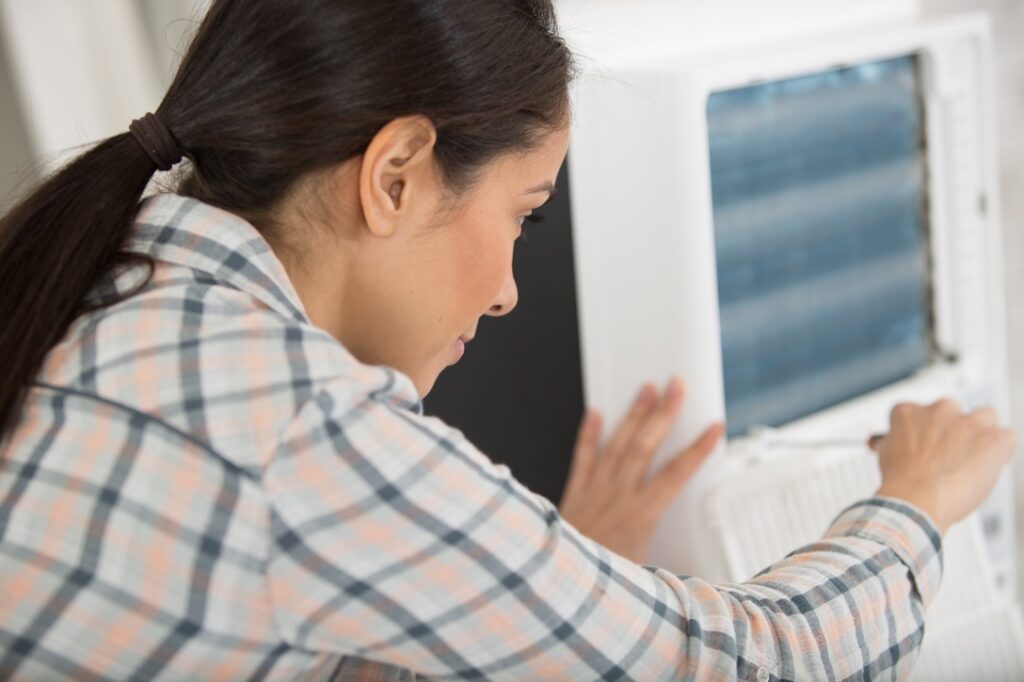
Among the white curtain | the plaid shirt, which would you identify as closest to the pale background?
the white curtain

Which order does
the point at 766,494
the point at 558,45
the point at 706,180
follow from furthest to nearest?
the point at 766,494
the point at 706,180
the point at 558,45

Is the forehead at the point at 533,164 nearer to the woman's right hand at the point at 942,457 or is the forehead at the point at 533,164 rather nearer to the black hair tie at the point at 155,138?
the black hair tie at the point at 155,138

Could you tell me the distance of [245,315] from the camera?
2.27ft

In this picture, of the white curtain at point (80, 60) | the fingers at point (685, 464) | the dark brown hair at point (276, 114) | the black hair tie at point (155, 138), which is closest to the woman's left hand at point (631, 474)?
Answer: the fingers at point (685, 464)

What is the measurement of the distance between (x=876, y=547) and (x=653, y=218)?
1.34ft

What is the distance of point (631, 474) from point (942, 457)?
32cm

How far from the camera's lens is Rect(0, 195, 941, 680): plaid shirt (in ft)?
2.13

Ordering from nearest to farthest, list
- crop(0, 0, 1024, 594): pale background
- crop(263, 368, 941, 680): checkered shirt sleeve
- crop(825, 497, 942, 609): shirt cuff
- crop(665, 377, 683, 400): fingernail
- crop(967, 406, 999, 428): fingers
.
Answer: crop(263, 368, 941, 680): checkered shirt sleeve < crop(825, 497, 942, 609): shirt cuff < crop(967, 406, 999, 428): fingers < crop(665, 377, 683, 400): fingernail < crop(0, 0, 1024, 594): pale background

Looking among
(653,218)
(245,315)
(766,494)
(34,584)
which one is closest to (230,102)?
(245,315)

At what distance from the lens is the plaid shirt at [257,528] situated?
0.65 m

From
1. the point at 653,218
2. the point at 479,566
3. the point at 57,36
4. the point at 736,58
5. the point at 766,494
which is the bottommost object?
the point at 766,494

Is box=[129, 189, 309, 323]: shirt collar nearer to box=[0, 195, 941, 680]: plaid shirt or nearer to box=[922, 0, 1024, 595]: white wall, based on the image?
box=[0, 195, 941, 680]: plaid shirt

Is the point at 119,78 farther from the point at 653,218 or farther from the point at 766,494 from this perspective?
the point at 766,494

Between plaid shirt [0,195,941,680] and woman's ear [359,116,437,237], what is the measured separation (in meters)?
0.11
